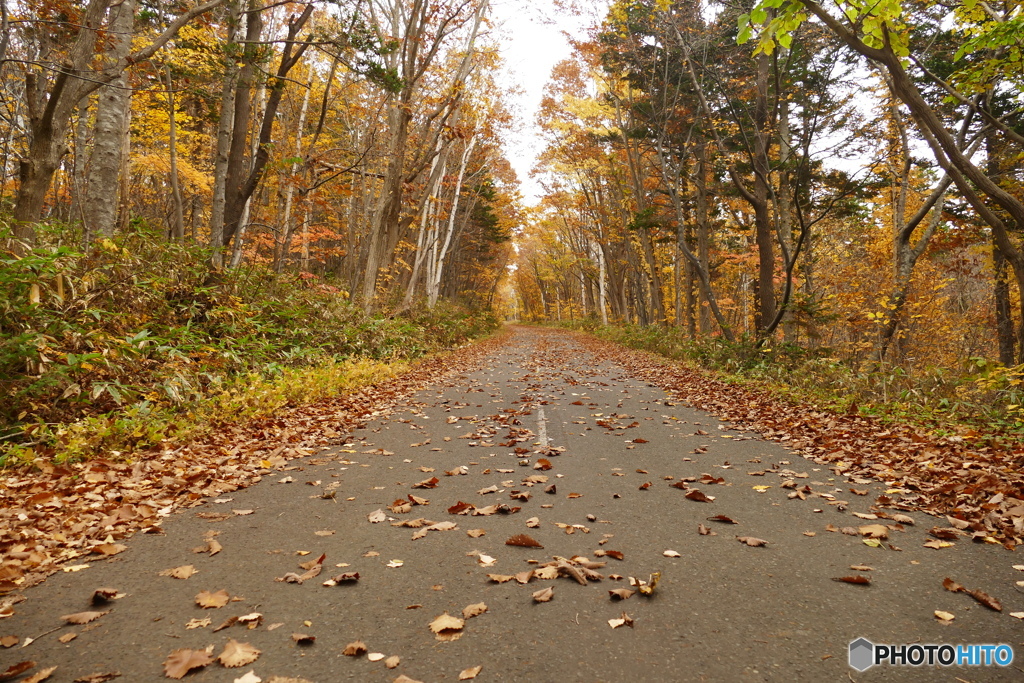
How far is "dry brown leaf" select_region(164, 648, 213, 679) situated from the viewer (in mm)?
2301

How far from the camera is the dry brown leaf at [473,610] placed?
2.80m

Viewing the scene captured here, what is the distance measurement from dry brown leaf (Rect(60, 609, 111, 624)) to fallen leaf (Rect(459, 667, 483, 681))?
2054 mm

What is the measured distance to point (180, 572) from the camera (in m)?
3.20

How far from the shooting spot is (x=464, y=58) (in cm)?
1658

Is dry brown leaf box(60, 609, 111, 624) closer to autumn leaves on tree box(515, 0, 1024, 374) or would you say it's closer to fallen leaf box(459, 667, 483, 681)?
fallen leaf box(459, 667, 483, 681)

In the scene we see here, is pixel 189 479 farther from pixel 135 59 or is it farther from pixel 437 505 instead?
pixel 135 59

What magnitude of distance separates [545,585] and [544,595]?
0.45 ft

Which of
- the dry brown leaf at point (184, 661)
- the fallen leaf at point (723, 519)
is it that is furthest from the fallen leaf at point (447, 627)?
the fallen leaf at point (723, 519)

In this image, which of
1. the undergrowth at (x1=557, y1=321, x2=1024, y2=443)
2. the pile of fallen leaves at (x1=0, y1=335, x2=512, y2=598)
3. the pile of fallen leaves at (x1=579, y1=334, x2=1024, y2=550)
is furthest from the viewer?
the undergrowth at (x1=557, y1=321, x2=1024, y2=443)

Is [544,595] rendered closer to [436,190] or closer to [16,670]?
[16,670]

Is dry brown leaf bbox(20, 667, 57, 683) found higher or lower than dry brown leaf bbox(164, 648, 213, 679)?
higher

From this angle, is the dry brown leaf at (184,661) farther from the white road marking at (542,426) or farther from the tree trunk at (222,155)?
the tree trunk at (222,155)

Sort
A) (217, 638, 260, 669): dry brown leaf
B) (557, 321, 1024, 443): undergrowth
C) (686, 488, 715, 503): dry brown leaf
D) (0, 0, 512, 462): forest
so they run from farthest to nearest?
(557, 321, 1024, 443): undergrowth
(0, 0, 512, 462): forest
(686, 488, 715, 503): dry brown leaf
(217, 638, 260, 669): dry brown leaf

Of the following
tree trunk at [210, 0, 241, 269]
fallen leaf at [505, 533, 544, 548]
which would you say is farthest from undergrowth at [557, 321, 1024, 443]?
tree trunk at [210, 0, 241, 269]
